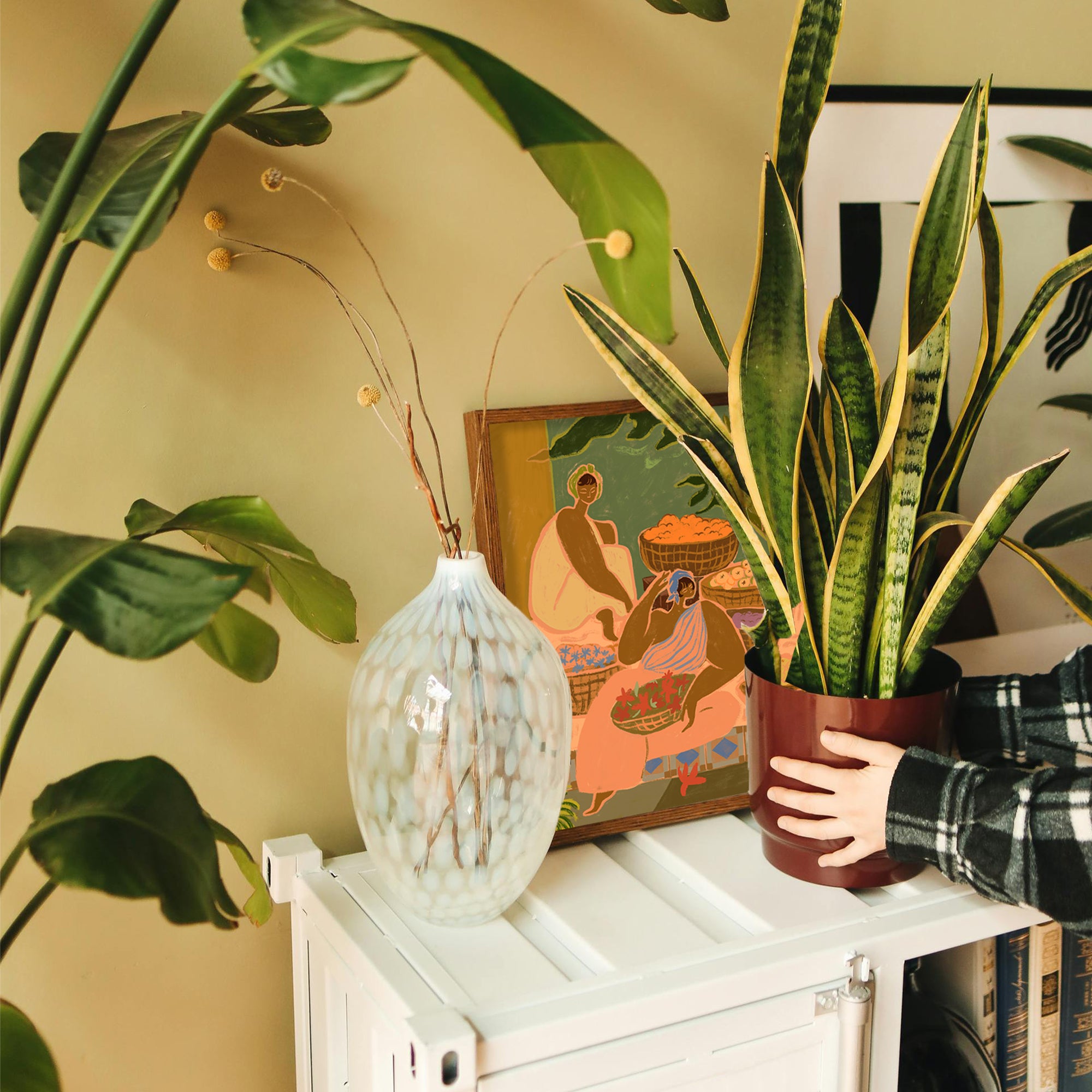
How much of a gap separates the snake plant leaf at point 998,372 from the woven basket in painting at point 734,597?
0.21 meters

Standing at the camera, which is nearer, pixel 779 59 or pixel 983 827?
pixel 983 827

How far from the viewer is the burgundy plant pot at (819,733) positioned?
0.89m

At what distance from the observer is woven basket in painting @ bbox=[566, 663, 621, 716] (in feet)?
3.38

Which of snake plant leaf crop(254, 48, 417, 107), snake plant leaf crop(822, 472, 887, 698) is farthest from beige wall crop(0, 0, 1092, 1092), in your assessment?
snake plant leaf crop(254, 48, 417, 107)

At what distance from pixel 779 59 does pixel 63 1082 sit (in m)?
1.23

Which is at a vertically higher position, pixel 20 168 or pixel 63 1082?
pixel 20 168

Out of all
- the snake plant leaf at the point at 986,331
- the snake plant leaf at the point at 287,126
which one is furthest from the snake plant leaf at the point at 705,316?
the snake plant leaf at the point at 287,126

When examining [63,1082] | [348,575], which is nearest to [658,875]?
[348,575]

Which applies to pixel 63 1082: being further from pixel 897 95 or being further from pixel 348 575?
pixel 897 95

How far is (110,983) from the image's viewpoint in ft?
3.05

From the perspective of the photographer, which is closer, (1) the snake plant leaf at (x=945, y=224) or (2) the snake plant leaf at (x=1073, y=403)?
(1) the snake plant leaf at (x=945, y=224)

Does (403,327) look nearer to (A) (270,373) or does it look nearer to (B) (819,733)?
(A) (270,373)

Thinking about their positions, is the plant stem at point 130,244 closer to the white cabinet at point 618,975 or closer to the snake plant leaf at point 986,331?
the white cabinet at point 618,975

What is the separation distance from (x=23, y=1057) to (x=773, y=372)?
710 mm
